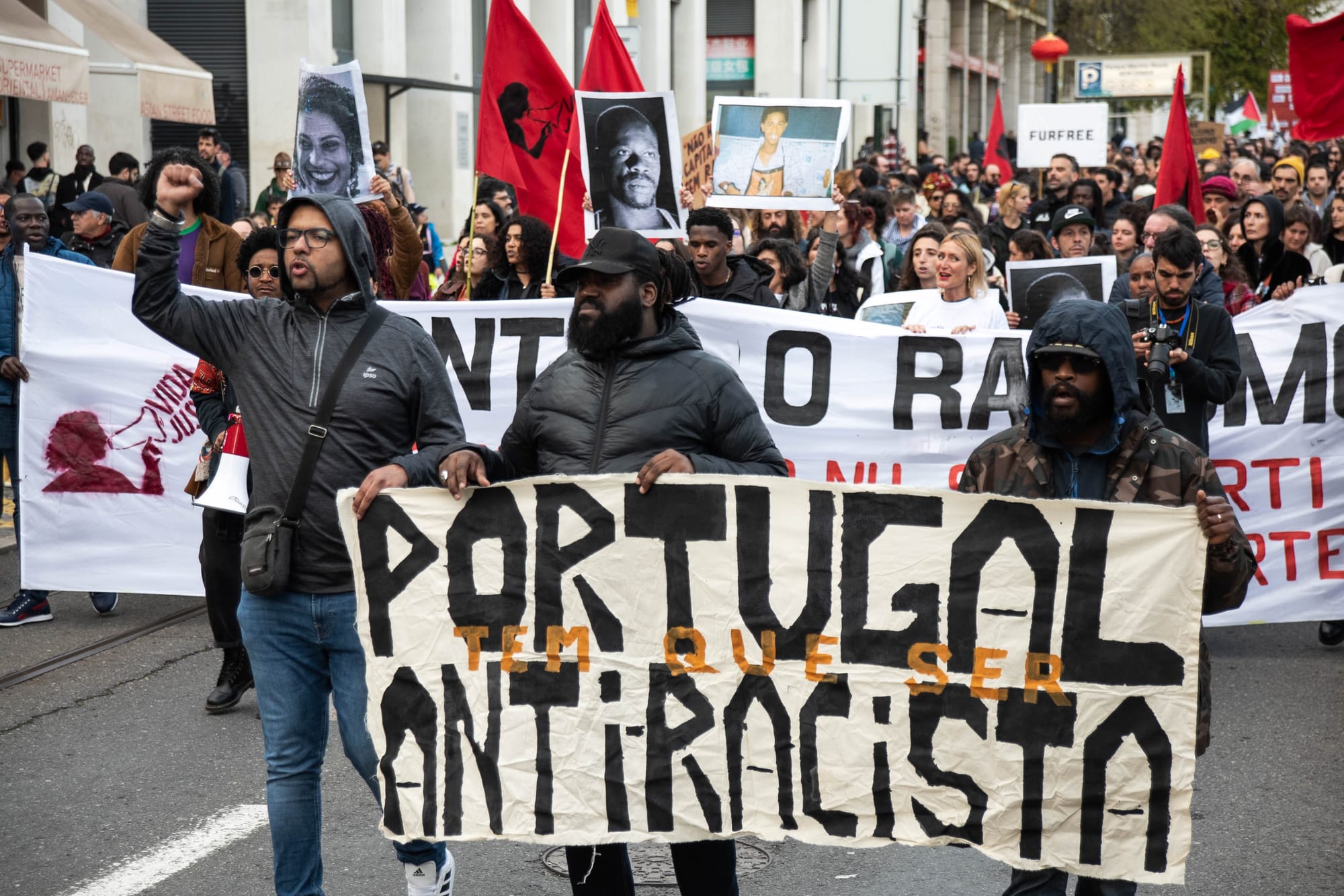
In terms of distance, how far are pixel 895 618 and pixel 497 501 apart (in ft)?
3.12

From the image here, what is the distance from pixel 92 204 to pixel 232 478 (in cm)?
553

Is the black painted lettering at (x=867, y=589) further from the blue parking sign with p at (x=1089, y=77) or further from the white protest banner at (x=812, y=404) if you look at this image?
the blue parking sign with p at (x=1089, y=77)

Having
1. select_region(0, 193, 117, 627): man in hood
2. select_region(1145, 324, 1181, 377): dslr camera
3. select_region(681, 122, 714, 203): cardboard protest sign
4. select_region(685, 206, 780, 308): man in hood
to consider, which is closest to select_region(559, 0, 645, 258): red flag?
select_region(685, 206, 780, 308): man in hood

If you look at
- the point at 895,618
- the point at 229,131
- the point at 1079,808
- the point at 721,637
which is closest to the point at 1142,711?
the point at 1079,808

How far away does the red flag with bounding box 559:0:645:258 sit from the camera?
9.41 m

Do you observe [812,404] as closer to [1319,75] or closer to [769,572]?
[769,572]

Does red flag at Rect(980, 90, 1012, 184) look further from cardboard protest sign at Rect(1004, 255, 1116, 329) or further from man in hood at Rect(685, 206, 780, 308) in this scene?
man in hood at Rect(685, 206, 780, 308)

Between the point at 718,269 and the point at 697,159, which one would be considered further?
the point at 697,159

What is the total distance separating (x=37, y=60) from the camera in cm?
1608

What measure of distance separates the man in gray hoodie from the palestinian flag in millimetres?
39905

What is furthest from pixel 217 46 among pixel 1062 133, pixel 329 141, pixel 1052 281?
pixel 1052 281

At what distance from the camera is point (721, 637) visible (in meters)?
3.91

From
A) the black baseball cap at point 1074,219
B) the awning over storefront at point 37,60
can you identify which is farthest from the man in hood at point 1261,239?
the awning over storefront at point 37,60

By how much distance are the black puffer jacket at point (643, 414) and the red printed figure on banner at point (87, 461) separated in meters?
4.40
